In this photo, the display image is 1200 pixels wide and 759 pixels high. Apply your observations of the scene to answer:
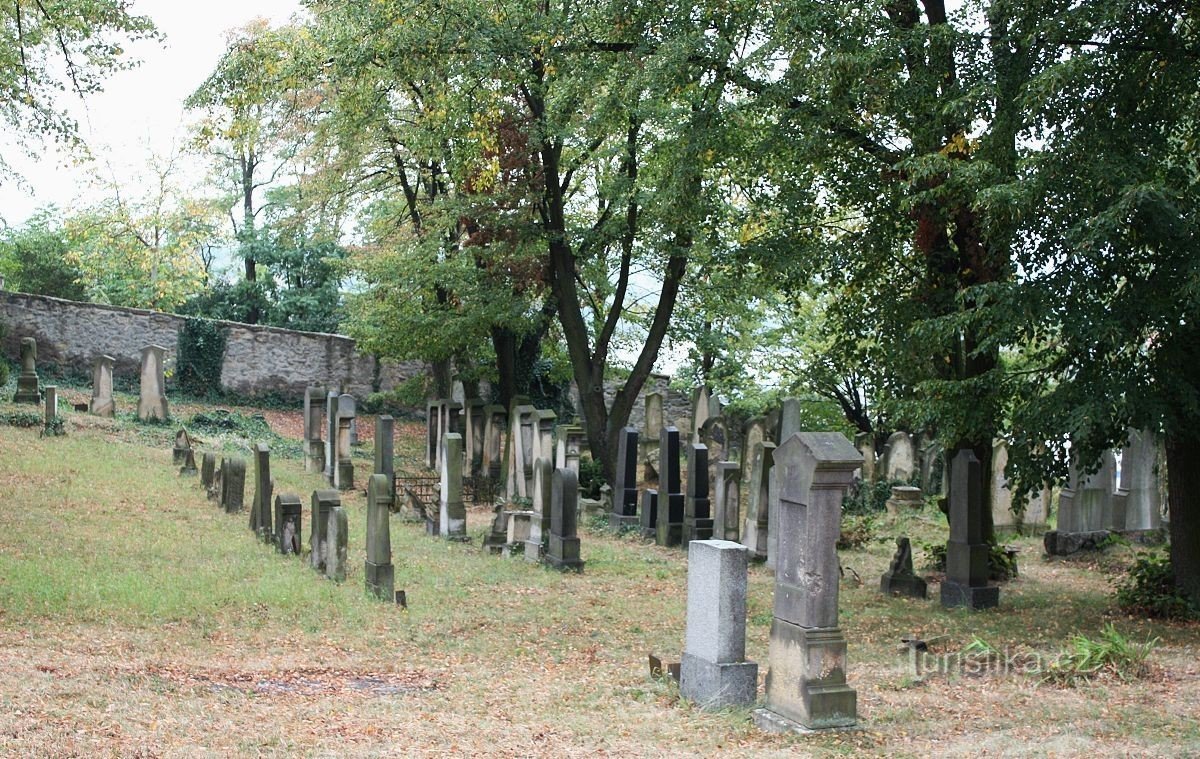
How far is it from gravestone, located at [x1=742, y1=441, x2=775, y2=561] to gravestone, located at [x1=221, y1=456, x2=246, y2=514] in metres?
6.66

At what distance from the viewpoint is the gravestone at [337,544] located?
1170 centimetres

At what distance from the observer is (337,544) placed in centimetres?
1179

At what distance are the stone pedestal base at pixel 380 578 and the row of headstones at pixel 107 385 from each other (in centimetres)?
1442

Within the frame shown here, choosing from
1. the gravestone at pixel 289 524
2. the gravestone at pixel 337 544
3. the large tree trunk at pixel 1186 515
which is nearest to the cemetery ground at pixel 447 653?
the gravestone at pixel 337 544

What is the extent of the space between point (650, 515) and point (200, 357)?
17.6 meters

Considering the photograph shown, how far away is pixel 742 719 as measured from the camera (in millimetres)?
7520

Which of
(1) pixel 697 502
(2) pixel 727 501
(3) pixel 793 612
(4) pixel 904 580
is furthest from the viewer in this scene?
(1) pixel 697 502

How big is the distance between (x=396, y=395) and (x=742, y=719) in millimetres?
22669

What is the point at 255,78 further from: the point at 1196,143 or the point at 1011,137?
the point at 1196,143

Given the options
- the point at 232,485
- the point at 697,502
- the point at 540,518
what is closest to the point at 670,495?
the point at 697,502

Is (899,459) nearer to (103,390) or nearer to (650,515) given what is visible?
(650,515)

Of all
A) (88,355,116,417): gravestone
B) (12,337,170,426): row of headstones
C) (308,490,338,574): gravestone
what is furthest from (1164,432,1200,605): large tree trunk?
(88,355,116,417): gravestone

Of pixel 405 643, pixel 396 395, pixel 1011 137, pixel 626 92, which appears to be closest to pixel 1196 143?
Result: pixel 1011 137

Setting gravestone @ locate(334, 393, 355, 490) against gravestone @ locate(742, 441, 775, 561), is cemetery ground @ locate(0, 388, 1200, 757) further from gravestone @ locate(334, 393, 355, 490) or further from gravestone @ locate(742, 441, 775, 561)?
gravestone @ locate(334, 393, 355, 490)
